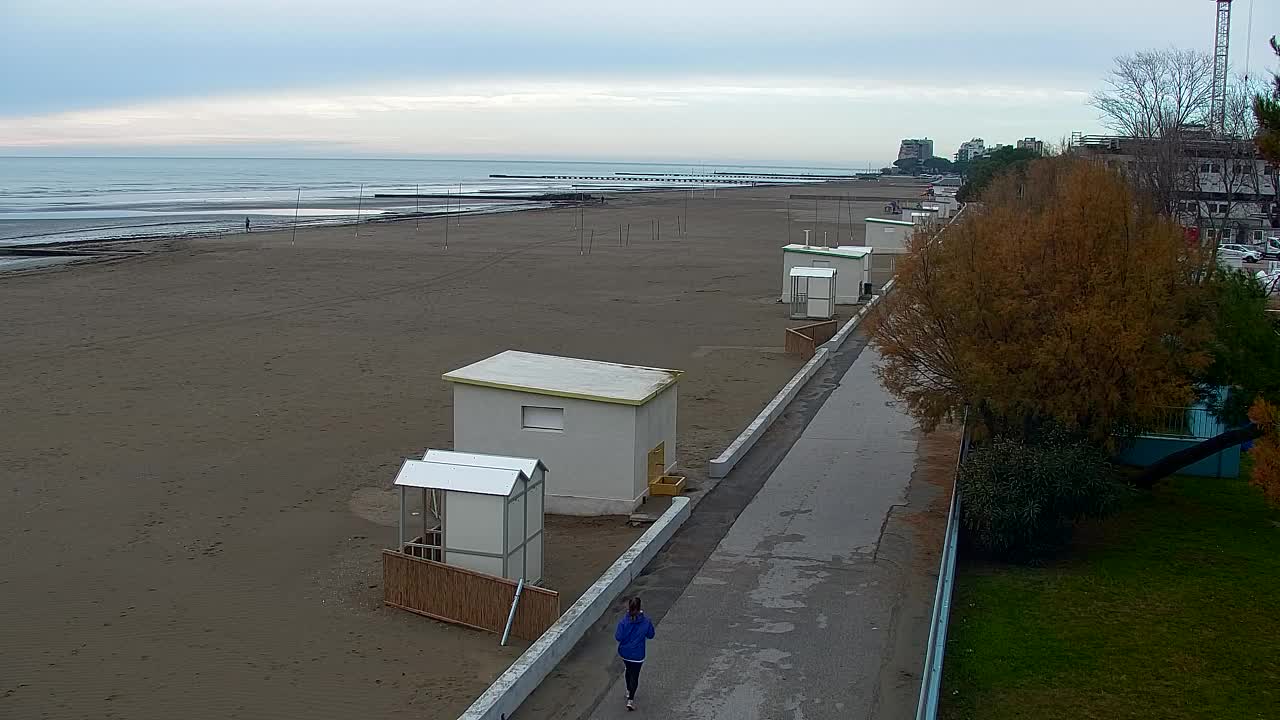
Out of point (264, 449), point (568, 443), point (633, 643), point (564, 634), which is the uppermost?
point (568, 443)

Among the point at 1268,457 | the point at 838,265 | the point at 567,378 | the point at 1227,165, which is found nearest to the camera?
the point at 1268,457

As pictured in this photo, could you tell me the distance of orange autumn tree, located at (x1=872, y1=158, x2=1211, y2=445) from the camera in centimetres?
1523

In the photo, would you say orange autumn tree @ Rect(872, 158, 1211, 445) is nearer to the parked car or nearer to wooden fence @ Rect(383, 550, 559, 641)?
wooden fence @ Rect(383, 550, 559, 641)

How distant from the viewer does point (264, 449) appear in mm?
20391

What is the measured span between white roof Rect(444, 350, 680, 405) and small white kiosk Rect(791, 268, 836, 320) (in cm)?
1875

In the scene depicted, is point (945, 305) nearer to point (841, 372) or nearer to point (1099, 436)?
point (1099, 436)

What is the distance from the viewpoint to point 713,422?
22.5 meters

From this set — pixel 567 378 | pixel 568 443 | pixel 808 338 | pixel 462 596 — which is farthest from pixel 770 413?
pixel 462 596

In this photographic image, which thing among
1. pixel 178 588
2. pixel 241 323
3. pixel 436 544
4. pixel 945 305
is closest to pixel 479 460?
pixel 436 544

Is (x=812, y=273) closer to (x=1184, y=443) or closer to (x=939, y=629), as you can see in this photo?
(x=1184, y=443)

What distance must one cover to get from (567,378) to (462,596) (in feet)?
15.7

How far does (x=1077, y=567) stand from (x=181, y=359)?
21.6m

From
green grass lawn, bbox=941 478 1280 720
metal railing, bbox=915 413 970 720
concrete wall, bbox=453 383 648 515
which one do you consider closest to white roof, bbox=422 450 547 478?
concrete wall, bbox=453 383 648 515

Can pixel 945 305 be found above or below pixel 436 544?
above
